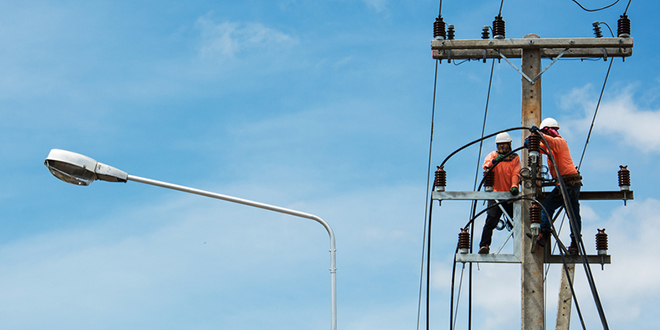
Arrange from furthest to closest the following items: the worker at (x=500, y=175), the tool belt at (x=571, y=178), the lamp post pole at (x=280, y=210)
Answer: the worker at (x=500, y=175)
the tool belt at (x=571, y=178)
the lamp post pole at (x=280, y=210)

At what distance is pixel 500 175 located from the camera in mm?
11055

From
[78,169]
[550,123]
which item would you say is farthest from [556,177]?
[78,169]

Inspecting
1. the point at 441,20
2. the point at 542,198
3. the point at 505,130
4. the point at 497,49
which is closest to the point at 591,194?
the point at 542,198

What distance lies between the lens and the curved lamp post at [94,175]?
7.80 meters

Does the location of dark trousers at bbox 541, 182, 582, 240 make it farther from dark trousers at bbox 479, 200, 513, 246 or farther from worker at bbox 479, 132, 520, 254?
dark trousers at bbox 479, 200, 513, 246

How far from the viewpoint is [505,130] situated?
10.6 m

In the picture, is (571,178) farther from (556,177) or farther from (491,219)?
(491,219)

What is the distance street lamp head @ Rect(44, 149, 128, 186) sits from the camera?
25.5ft

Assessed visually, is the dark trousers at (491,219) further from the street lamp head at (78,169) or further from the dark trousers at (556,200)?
the street lamp head at (78,169)

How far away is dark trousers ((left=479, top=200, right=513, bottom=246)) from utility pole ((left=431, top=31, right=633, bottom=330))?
0.52m

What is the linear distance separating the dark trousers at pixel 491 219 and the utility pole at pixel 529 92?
517 mm

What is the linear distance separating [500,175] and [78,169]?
20.1 feet

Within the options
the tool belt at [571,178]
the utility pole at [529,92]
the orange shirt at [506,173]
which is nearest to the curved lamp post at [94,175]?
the utility pole at [529,92]

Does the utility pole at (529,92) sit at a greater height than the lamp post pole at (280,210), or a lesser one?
greater
